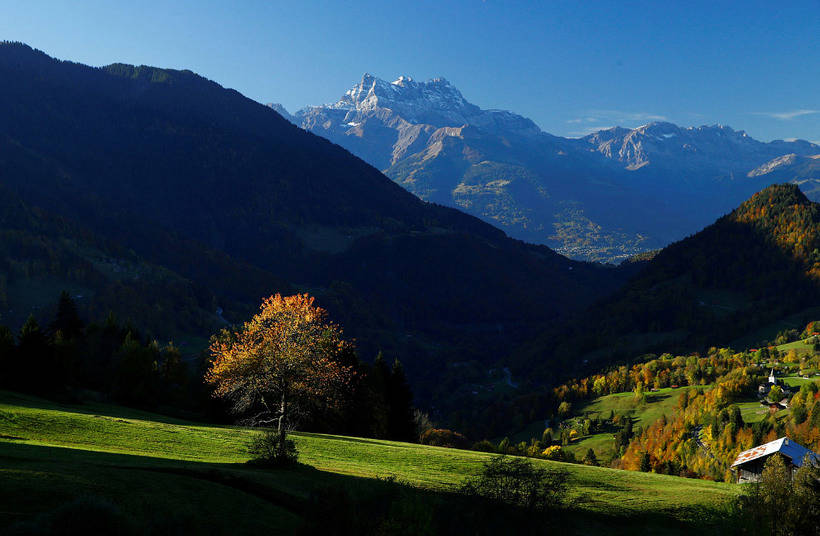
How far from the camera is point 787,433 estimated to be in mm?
118812

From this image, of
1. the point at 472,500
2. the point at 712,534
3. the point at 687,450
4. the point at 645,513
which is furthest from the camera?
the point at 687,450

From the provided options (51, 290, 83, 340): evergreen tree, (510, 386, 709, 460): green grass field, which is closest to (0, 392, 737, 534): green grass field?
(51, 290, 83, 340): evergreen tree

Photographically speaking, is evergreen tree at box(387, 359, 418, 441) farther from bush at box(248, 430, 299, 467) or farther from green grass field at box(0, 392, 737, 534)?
bush at box(248, 430, 299, 467)

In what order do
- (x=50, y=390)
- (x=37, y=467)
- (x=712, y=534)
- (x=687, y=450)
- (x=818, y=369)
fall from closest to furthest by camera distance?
(x=37, y=467) → (x=712, y=534) → (x=50, y=390) → (x=687, y=450) → (x=818, y=369)

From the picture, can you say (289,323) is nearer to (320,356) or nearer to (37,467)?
(320,356)

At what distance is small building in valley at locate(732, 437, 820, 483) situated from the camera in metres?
57.4

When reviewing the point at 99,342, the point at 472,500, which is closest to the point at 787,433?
the point at 472,500

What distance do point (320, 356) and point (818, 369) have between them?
204m

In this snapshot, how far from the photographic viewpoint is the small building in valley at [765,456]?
57.4 metres

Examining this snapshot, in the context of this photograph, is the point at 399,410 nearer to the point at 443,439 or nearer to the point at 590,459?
the point at 443,439

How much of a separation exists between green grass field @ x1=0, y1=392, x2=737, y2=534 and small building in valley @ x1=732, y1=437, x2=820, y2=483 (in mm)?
19636

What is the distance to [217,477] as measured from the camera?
28.1m

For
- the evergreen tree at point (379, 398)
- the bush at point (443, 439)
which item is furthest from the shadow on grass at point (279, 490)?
the bush at point (443, 439)

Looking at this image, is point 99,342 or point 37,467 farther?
point 99,342
